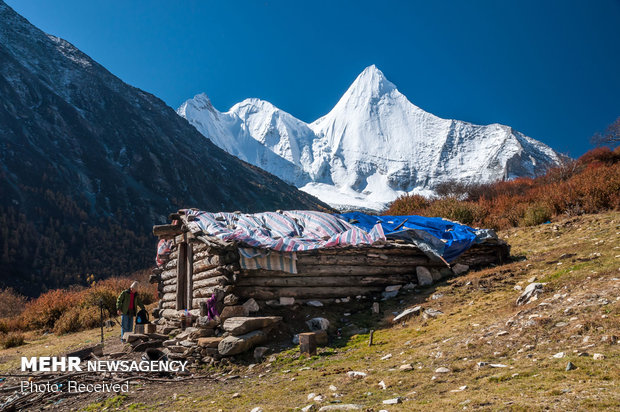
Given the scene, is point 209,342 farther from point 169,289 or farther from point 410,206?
point 410,206

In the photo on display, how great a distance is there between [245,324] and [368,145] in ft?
392

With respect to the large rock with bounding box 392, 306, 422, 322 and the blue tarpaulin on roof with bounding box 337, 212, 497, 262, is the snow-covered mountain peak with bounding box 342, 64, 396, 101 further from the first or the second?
the large rock with bounding box 392, 306, 422, 322

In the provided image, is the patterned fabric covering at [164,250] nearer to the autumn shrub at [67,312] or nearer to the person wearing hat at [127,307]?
the person wearing hat at [127,307]

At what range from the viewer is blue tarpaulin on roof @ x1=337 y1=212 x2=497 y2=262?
33.6 ft

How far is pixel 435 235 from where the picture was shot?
35.0 feet

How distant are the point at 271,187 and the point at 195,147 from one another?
12445 mm

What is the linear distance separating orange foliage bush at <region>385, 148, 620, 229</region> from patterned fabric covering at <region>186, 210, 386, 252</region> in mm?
6899

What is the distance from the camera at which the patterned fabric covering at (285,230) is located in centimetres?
907

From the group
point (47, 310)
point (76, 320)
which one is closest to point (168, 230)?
point (76, 320)

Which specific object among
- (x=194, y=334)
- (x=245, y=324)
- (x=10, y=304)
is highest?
(x=10, y=304)

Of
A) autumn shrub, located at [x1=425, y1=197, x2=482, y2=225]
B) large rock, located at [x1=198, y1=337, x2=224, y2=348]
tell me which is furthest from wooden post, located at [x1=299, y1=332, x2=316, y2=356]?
autumn shrub, located at [x1=425, y1=197, x2=482, y2=225]

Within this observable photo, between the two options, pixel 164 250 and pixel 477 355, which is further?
pixel 164 250

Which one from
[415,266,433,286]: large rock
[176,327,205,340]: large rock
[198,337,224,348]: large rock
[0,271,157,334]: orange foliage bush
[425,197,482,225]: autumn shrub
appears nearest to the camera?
[198,337,224,348]: large rock

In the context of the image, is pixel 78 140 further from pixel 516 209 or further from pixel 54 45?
pixel 516 209
